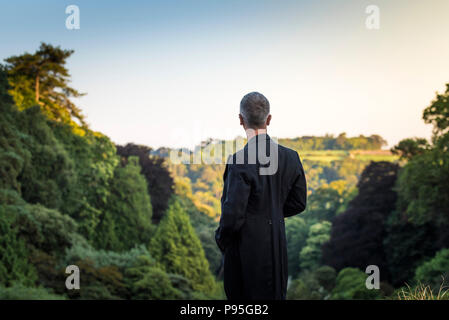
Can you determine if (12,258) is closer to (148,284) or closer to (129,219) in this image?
(148,284)

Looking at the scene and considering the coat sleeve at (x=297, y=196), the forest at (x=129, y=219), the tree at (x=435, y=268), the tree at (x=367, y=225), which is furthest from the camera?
the tree at (x=367, y=225)

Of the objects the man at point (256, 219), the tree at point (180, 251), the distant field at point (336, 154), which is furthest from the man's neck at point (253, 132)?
the distant field at point (336, 154)

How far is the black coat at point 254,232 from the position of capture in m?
3.47

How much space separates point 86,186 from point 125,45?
74.8ft

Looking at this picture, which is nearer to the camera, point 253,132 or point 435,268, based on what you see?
point 253,132

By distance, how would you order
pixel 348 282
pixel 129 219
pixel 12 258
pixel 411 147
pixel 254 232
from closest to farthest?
pixel 254 232
pixel 12 258
pixel 411 147
pixel 348 282
pixel 129 219

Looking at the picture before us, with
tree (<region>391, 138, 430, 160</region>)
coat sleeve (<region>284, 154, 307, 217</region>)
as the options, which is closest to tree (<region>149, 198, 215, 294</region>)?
tree (<region>391, 138, 430, 160</region>)

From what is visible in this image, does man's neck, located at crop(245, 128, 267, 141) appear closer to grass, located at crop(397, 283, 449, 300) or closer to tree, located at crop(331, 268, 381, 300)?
grass, located at crop(397, 283, 449, 300)

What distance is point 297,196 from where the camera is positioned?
12.4 feet

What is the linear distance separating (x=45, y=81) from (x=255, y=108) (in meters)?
35.4

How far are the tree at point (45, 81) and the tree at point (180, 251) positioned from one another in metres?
11.1

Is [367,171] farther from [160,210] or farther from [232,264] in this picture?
[232,264]

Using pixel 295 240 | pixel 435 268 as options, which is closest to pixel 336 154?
pixel 295 240

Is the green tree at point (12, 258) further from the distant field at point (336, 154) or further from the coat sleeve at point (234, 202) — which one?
the distant field at point (336, 154)
